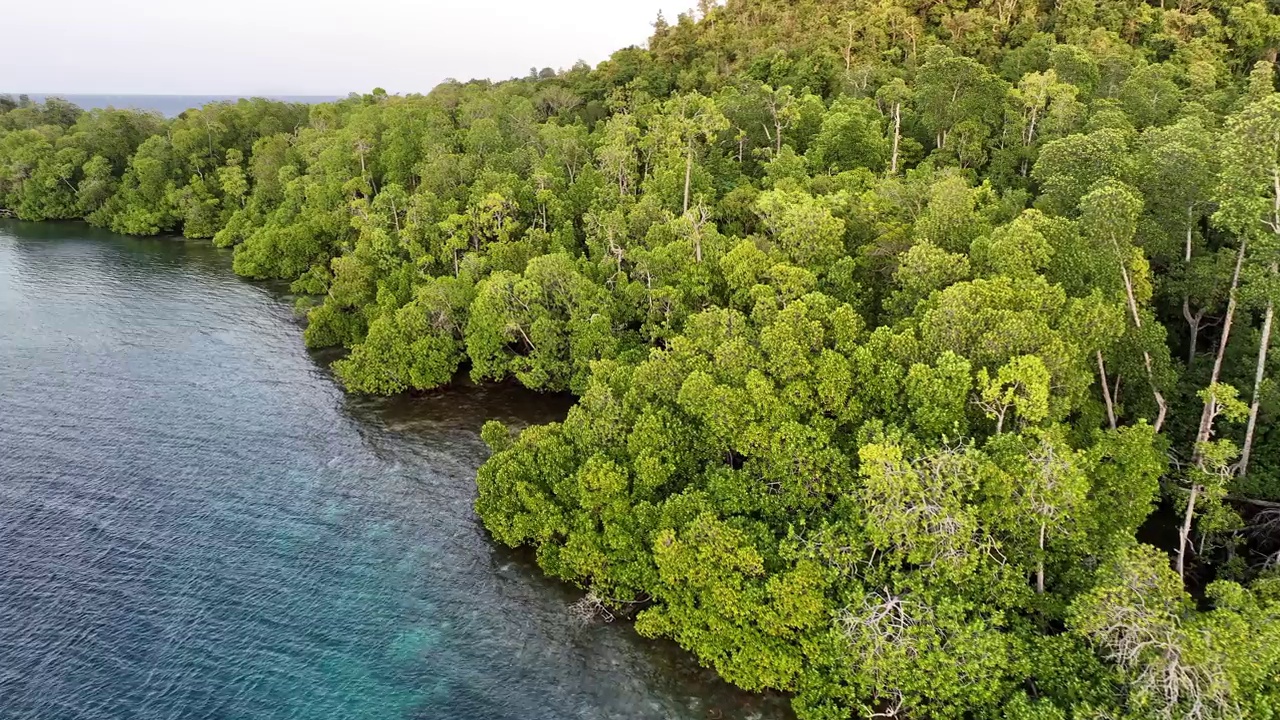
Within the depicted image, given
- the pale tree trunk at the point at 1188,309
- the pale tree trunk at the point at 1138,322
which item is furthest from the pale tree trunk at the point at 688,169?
the pale tree trunk at the point at 1188,309

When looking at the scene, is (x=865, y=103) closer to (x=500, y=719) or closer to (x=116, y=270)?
(x=500, y=719)

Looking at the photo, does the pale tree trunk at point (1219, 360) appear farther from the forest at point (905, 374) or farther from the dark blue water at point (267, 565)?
the dark blue water at point (267, 565)

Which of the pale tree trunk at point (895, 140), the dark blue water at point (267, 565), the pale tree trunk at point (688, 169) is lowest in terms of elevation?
the dark blue water at point (267, 565)

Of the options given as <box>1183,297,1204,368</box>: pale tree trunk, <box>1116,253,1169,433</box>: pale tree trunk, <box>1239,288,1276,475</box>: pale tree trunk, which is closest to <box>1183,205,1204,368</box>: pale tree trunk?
<box>1183,297,1204,368</box>: pale tree trunk

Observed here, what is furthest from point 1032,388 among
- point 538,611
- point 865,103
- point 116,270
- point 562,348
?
point 116,270

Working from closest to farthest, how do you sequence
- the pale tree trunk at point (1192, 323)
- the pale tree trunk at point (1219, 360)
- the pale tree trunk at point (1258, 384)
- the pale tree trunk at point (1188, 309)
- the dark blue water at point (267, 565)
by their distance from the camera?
the dark blue water at point (267, 565) < the pale tree trunk at point (1219, 360) < the pale tree trunk at point (1258, 384) < the pale tree trunk at point (1188, 309) < the pale tree trunk at point (1192, 323)

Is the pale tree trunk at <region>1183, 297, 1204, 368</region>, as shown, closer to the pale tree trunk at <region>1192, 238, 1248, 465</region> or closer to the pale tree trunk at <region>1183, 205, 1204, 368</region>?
the pale tree trunk at <region>1183, 205, 1204, 368</region>
